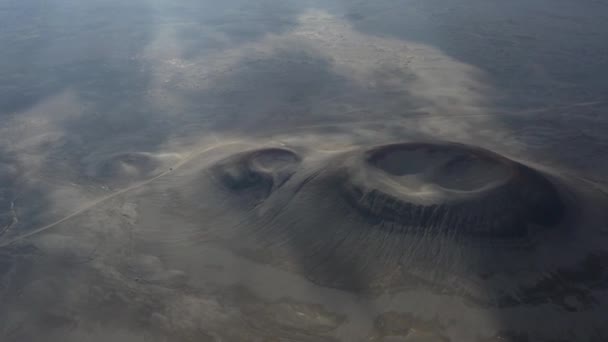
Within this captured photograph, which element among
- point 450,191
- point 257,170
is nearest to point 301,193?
point 257,170

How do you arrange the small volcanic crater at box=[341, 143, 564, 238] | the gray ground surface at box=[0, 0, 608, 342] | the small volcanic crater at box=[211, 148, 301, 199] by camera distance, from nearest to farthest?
the gray ground surface at box=[0, 0, 608, 342] → the small volcanic crater at box=[341, 143, 564, 238] → the small volcanic crater at box=[211, 148, 301, 199]

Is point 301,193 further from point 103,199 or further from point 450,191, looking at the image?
point 103,199

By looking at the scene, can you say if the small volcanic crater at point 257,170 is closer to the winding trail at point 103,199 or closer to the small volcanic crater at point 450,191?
the winding trail at point 103,199

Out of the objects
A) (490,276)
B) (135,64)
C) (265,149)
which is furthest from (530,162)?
(135,64)

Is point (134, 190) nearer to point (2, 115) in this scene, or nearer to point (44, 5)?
point (2, 115)

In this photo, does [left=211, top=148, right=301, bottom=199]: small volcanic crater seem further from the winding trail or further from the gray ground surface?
the winding trail

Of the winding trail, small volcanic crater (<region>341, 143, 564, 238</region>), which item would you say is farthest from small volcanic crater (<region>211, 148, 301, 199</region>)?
small volcanic crater (<region>341, 143, 564, 238</region>)
